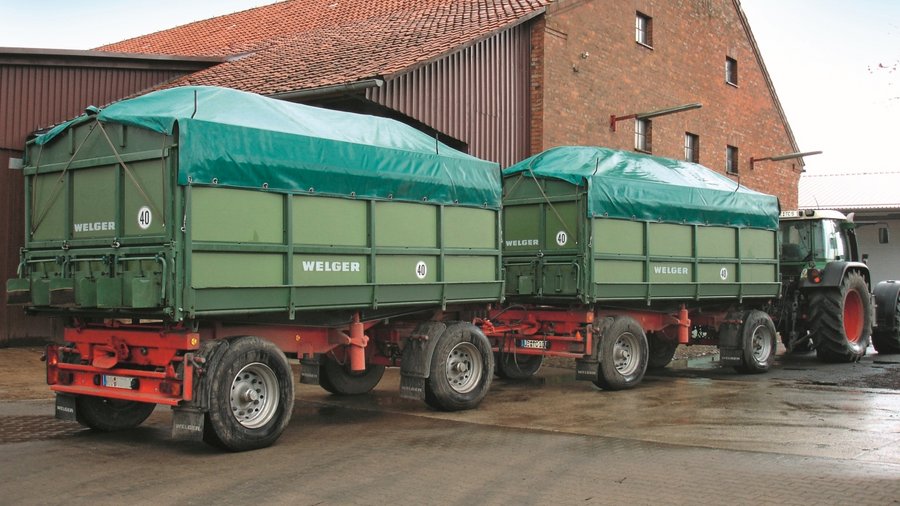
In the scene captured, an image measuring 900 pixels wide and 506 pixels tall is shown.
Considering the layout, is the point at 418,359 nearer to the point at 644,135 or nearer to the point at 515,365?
the point at 515,365

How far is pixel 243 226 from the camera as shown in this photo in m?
8.09

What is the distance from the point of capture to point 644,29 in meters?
22.5

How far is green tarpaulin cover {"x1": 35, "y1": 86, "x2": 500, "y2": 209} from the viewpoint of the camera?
7848 millimetres

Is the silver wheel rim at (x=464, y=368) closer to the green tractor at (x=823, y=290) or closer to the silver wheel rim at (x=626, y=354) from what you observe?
the silver wheel rim at (x=626, y=354)

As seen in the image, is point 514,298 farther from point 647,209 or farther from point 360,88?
point 360,88

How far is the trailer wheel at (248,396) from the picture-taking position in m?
7.77

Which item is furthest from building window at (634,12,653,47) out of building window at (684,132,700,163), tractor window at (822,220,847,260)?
tractor window at (822,220,847,260)

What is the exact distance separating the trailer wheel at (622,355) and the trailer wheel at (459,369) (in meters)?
2.06

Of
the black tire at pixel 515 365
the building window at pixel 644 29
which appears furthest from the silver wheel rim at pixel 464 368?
the building window at pixel 644 29

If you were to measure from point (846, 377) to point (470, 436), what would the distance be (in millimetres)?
7820

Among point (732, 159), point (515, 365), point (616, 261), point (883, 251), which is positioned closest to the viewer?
point (616, 261)

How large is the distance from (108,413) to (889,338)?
15.3m

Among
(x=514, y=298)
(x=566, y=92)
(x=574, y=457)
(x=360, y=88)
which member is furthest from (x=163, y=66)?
(x=574, y=457)

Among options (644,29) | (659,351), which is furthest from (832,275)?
(644,29)
